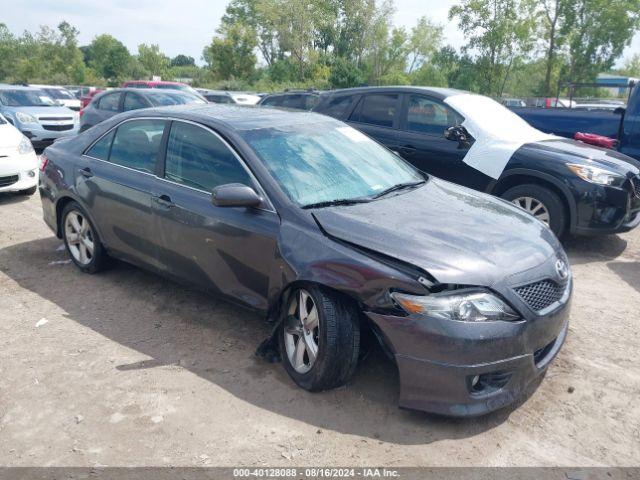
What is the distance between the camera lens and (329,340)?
3.19m

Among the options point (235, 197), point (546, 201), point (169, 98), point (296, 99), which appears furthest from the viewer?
point (296, 99)

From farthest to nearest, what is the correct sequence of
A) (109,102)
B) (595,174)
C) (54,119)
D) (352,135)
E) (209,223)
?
(54,119), (109,102), (595,174), (352,135), (209,223)

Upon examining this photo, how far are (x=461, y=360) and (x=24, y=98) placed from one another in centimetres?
1450

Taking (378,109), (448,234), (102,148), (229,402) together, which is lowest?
(229,402)

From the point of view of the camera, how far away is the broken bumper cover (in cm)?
289

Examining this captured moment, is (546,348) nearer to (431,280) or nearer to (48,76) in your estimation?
(431,280)

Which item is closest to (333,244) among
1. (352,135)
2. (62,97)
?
(352,135)

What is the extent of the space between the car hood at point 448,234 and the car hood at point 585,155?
2499 millimetres

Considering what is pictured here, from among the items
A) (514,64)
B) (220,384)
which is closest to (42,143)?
(220,384)

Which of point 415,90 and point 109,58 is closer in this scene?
point 415,90

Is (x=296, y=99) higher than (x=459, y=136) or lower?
higher

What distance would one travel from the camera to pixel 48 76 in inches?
2048

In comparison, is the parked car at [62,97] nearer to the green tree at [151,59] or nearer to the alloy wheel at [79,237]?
the alloy wheel at [79,237]

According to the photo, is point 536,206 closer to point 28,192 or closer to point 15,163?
point 15,163
